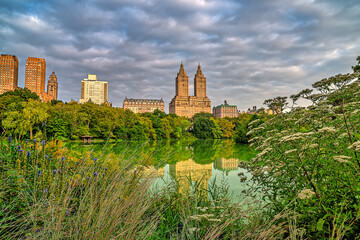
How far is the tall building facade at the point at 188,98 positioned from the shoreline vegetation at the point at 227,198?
126564mm

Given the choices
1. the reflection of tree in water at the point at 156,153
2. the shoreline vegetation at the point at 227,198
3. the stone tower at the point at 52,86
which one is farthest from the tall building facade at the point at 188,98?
the shoreline vegetation at the point at 227,198

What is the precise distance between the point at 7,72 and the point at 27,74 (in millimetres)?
13470

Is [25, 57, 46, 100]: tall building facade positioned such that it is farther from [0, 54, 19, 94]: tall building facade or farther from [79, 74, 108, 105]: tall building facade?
[79, 74, 108, 105]: tall building facade

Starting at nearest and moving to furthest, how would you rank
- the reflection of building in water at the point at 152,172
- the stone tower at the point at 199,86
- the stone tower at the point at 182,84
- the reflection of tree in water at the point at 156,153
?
the reflection of building in water at the point at 152,172
the reflection of tree in water at the point at 156,153
the stone tower at the point at 182,84
the stone tower at the point at 199,86

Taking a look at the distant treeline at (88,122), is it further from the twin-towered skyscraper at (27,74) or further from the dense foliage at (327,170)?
the twin-towered skyscraper at (27,74)

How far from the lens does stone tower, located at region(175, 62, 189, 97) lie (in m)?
138

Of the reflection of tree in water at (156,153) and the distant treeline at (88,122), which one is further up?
the distant treeline at (88,122)

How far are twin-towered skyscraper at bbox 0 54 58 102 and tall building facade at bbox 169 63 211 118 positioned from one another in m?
70.7

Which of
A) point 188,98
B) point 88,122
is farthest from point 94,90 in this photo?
point 88,122

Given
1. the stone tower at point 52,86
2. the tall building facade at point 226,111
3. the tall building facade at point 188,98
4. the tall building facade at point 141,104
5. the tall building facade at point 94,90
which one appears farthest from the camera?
the stone tower at point 52,86

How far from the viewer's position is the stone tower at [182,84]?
138375 millimetres

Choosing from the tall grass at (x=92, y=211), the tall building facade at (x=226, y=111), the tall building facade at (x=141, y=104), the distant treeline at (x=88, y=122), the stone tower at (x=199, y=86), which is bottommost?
the tall grass at (x=92, y=211)

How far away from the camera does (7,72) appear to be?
112812 mm

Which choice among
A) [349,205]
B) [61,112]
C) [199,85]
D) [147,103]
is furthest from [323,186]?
[199,85]
